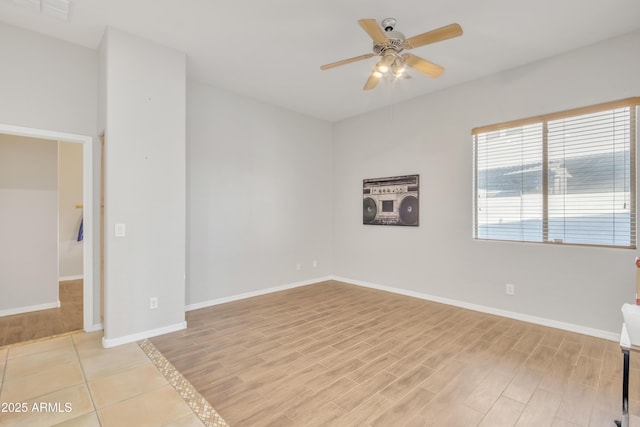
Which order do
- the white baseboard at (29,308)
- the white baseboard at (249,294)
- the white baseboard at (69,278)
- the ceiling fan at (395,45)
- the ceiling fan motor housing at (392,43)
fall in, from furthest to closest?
the white baseboard at (69,278), the white baseboard at (249,294), the white baseboard at (29,308), the ceiling fan motor housing at (392,43), the ceiling fan at (395,45)

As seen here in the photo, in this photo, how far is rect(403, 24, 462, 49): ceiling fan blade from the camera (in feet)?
7.50

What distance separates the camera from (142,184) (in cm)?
320

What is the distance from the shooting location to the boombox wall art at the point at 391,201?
4.86m

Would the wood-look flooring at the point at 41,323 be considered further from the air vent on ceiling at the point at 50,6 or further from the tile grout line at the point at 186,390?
the air vent on ceiling at the point at 50,6

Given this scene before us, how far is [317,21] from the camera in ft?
9.58

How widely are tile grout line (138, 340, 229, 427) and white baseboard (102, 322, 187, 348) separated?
162 mm

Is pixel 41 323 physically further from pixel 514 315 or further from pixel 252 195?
pixel 514 315

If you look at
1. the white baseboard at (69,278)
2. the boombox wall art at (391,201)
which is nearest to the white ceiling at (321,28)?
the boombox wall art at (391,201)

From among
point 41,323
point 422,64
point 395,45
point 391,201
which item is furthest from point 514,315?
point 41,323

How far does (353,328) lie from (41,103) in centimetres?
417

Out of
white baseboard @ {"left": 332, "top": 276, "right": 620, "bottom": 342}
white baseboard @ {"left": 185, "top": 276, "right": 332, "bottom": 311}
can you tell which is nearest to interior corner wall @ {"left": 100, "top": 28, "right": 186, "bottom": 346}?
white baseboard @ {"left": 185, "top": 276, "right": 332, "bottom": 311}

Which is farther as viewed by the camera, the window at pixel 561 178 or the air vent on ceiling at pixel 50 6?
the window at pixel 561 178

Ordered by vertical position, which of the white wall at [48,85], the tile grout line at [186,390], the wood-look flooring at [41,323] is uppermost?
the white wall at [48,85]

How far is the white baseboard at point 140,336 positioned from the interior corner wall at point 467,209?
10.7 feet
